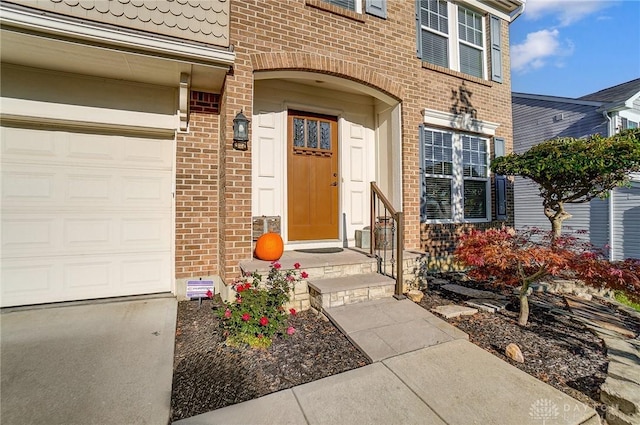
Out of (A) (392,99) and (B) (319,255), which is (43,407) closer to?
(B) (319,255)

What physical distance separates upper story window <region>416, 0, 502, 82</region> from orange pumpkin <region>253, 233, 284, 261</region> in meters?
4.00

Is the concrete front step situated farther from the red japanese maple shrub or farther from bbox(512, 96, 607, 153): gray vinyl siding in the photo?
bbox(512, 96, 607, 153): gray vinyl siding

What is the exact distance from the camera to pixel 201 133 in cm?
381

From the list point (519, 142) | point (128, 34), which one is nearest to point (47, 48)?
point (128, 34)

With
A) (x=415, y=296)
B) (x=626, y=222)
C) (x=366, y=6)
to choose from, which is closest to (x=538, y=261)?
(x=415, y=296)

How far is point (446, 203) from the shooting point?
5.31 metres

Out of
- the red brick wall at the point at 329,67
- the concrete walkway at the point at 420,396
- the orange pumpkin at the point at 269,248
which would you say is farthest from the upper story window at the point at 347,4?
the concrete walkway at the point at 420,396

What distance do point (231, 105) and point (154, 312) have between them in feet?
8.53

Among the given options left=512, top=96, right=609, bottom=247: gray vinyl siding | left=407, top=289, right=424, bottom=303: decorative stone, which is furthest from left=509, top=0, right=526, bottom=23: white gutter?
left=407, top=289, right=424, bottom=303: decorative stone

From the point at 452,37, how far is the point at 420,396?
6.13 metres

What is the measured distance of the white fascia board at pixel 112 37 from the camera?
2584mm

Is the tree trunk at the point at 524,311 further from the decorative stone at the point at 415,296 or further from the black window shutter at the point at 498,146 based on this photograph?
the black window shutter at the point at 498,146

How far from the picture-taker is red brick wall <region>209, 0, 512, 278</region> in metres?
3.49

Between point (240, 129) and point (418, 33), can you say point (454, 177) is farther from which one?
point (240, 129)
